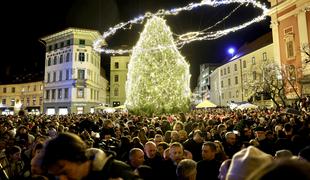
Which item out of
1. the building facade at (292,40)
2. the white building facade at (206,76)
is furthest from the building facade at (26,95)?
the building facade at (292,40)

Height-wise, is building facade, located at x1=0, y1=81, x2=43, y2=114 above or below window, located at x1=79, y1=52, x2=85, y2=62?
below

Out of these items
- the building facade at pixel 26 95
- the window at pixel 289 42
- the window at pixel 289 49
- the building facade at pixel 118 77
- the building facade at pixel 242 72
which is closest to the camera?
the window at pixel 289 42

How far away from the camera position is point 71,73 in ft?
196

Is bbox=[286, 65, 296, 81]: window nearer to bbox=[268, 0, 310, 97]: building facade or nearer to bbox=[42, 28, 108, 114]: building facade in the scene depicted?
bbox=[268, 0, 310, 97]: building facade

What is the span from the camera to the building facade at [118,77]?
8088 centimetres

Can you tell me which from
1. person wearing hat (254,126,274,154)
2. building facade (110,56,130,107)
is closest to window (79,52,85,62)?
building facade (110,56,130,107)

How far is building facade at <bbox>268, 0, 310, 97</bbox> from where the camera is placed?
35.9 metres

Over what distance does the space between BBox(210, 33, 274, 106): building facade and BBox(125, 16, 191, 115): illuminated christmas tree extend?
24.6m

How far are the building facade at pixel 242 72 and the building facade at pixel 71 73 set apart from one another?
30121 millimetres

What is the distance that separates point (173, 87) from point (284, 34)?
21.1 m

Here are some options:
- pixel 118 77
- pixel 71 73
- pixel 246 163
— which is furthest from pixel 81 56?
pixel 246 163

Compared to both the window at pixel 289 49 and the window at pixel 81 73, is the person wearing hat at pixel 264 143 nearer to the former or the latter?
the window at pixel 289 49

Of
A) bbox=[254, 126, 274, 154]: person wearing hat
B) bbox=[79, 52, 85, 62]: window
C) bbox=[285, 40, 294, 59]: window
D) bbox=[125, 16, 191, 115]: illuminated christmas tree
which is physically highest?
bbox=[79, 52, 85, 62]: window

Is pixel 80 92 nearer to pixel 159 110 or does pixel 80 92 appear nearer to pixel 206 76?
pixel 159 110
